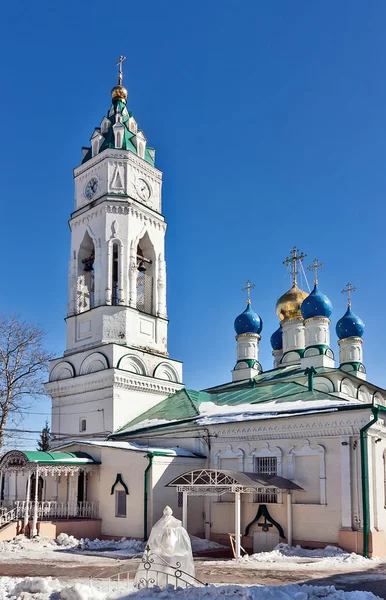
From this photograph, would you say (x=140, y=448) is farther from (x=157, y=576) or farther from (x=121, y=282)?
(x=157, y=576)

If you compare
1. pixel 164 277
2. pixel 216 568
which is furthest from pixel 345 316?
pixel 216 568

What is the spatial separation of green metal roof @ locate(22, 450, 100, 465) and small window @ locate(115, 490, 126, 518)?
1238mm

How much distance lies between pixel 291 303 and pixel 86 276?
10616 millimetres

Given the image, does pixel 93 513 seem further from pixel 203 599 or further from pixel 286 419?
pixel 203 599

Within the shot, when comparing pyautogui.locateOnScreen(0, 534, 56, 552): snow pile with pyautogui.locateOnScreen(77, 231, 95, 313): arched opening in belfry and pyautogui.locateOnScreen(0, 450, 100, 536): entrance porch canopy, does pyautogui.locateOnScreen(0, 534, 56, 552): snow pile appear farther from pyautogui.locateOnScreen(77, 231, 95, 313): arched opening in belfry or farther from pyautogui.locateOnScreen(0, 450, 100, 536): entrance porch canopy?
pyautogui.locateOnScreen(77, 231, 95, 313): arched opening in belfry

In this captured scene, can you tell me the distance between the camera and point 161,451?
17.5 metres

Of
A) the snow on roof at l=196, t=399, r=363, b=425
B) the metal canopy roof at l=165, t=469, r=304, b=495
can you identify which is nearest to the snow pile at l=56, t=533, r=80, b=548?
the metal canopy roof at l=165, t=469, r=304, b=495

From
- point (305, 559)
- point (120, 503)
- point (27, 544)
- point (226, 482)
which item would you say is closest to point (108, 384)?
point (120, 503)

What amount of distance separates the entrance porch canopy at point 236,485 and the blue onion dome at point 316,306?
13150 mm

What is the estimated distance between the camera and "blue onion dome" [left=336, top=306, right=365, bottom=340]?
98.8 feet

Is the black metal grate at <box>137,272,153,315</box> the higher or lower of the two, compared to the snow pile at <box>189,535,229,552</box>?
higher

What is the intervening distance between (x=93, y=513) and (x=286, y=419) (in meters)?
6.46

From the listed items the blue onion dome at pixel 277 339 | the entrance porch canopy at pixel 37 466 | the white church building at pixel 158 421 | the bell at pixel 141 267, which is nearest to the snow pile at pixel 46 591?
the white church building at pixel 158 421

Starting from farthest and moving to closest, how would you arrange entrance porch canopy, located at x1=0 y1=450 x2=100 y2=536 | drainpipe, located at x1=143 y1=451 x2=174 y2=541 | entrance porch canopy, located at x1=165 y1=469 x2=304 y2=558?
entrance porch canopy, located at x1=0 y1=450 x2=100 y2=536 < drainpipe, located at x1=143 y1=451 x2=174 y2=541 < entrance porch canopy, located at x1=165 y1=469 x2=304 y2=558
